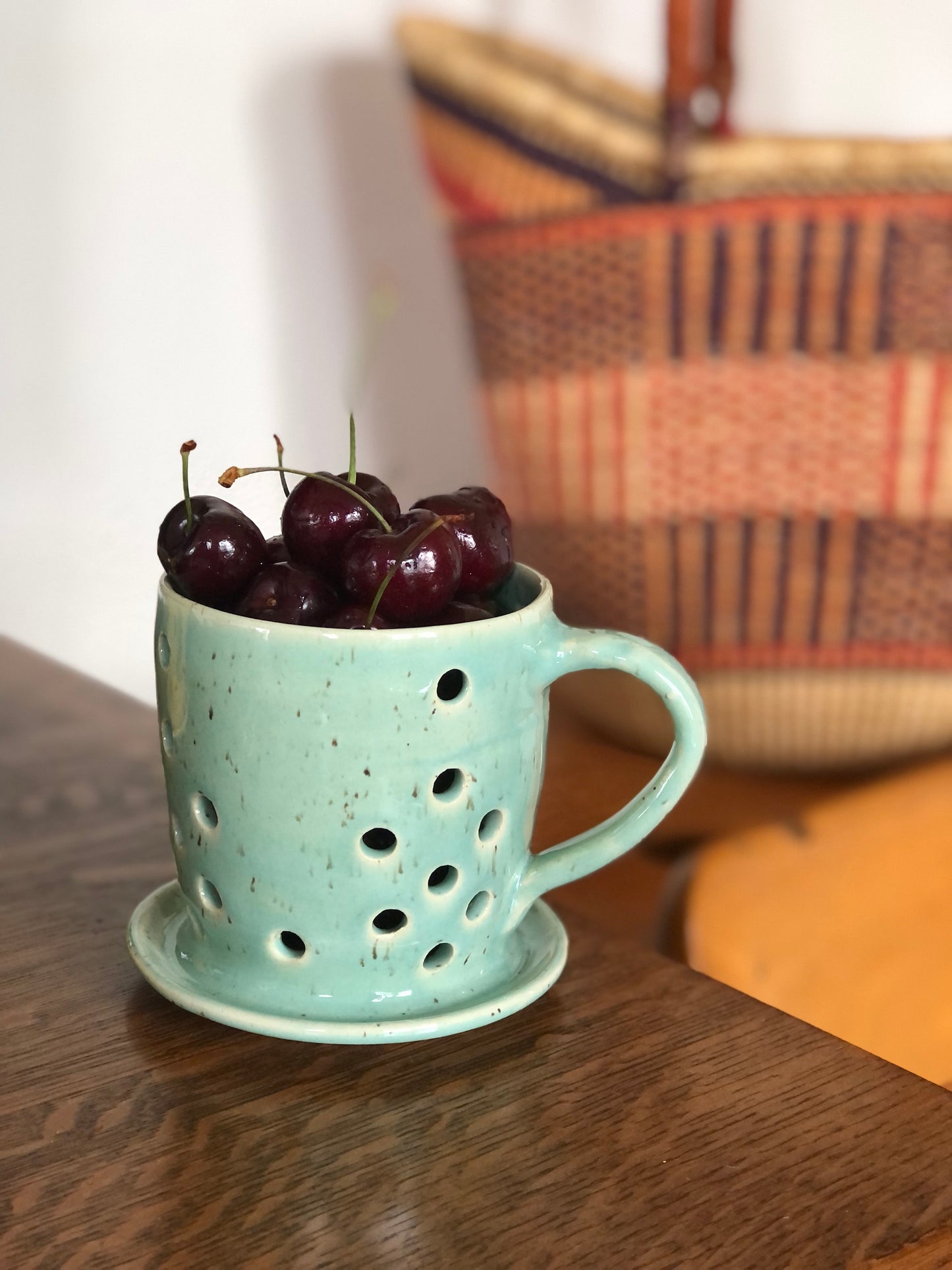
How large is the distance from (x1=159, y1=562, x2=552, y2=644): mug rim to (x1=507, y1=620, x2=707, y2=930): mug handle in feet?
0.05

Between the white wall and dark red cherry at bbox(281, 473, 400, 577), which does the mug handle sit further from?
the white wall

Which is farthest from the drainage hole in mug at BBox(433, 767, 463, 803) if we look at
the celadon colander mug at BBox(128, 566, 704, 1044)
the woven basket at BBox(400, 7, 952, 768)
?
the woven basket at BBox(400, 7, 952, 768)

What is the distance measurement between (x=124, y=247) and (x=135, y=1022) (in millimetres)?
643

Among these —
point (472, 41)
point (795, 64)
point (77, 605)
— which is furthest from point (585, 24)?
point (77, 605)

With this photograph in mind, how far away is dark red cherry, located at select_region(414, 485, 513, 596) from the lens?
1.20ft

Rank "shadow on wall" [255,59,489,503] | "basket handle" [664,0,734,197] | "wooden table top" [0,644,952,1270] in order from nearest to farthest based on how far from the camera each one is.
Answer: "wooden table top" [0,644,952,1270]
"basket handle" [664,0,734,197]
"shadow on wall" [255,59,489,503]

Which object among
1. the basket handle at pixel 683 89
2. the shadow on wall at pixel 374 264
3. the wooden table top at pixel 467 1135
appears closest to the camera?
the wooden table top at pixel 467 1135

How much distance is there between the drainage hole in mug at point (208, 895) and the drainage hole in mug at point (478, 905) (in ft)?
0.24

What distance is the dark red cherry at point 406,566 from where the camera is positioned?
33 cm

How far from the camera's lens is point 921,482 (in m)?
0.82

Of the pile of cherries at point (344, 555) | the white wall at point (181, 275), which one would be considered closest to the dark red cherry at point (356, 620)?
the pile of cherries at point (344, 555)

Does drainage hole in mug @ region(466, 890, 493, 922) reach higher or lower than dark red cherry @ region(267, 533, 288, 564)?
lower

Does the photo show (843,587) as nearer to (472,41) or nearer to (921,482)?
(921,482)

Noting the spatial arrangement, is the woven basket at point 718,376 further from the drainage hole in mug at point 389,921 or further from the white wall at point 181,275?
the drainage hole in mug at point 389,921
